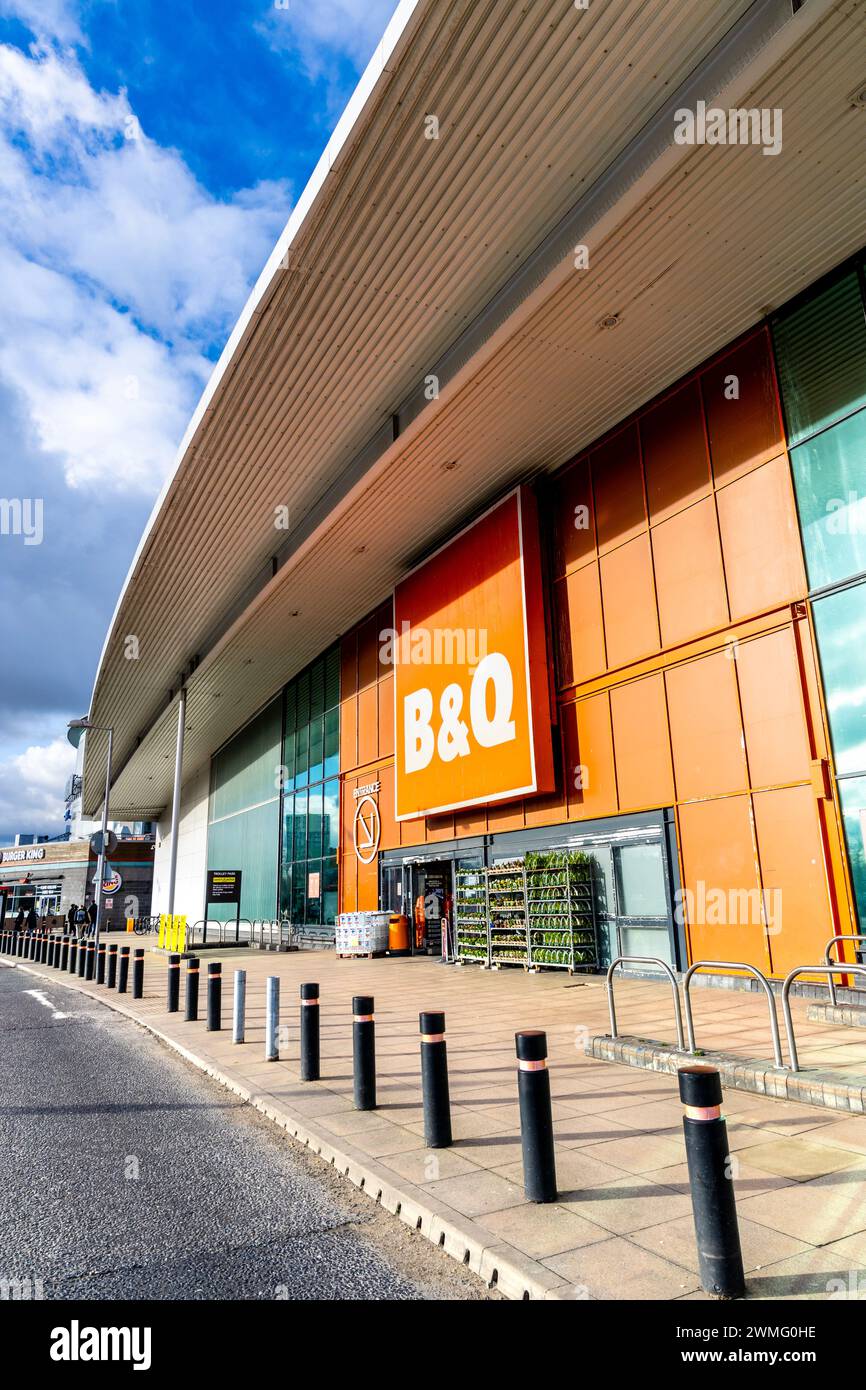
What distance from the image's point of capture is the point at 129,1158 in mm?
5324

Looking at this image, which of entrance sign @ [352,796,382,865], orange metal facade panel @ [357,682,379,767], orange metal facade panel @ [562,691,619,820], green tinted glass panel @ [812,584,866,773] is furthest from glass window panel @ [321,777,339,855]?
green tinted glass panel @ [812,584,866,773]

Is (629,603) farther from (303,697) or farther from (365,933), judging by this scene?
(303,697)

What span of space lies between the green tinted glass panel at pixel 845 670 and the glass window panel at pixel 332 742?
19164 millimetres

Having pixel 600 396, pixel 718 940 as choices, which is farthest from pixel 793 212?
pixel 718 940

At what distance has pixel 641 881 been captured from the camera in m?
14.6

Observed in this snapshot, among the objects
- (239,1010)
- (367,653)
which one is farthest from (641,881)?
(367,653)

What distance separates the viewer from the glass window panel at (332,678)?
96.3 feet

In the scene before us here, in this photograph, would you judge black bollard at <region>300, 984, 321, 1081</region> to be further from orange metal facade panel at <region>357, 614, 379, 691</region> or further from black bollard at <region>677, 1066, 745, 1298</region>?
orange metal facade panel at <region>357, 614, 379, 691</region>

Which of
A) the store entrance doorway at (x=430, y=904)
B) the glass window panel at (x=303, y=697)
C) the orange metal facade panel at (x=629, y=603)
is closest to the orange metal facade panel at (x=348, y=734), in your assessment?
the glass window panel at (x=303, y=697)

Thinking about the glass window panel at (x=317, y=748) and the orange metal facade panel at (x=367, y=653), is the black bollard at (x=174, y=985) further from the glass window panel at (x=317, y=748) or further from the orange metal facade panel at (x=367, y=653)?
the glass window panel at (x=317, y=748)

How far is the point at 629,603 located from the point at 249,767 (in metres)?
27.0

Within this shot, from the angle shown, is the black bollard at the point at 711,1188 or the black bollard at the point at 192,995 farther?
the black bollard at the point at 192,995

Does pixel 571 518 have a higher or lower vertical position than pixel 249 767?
higher
